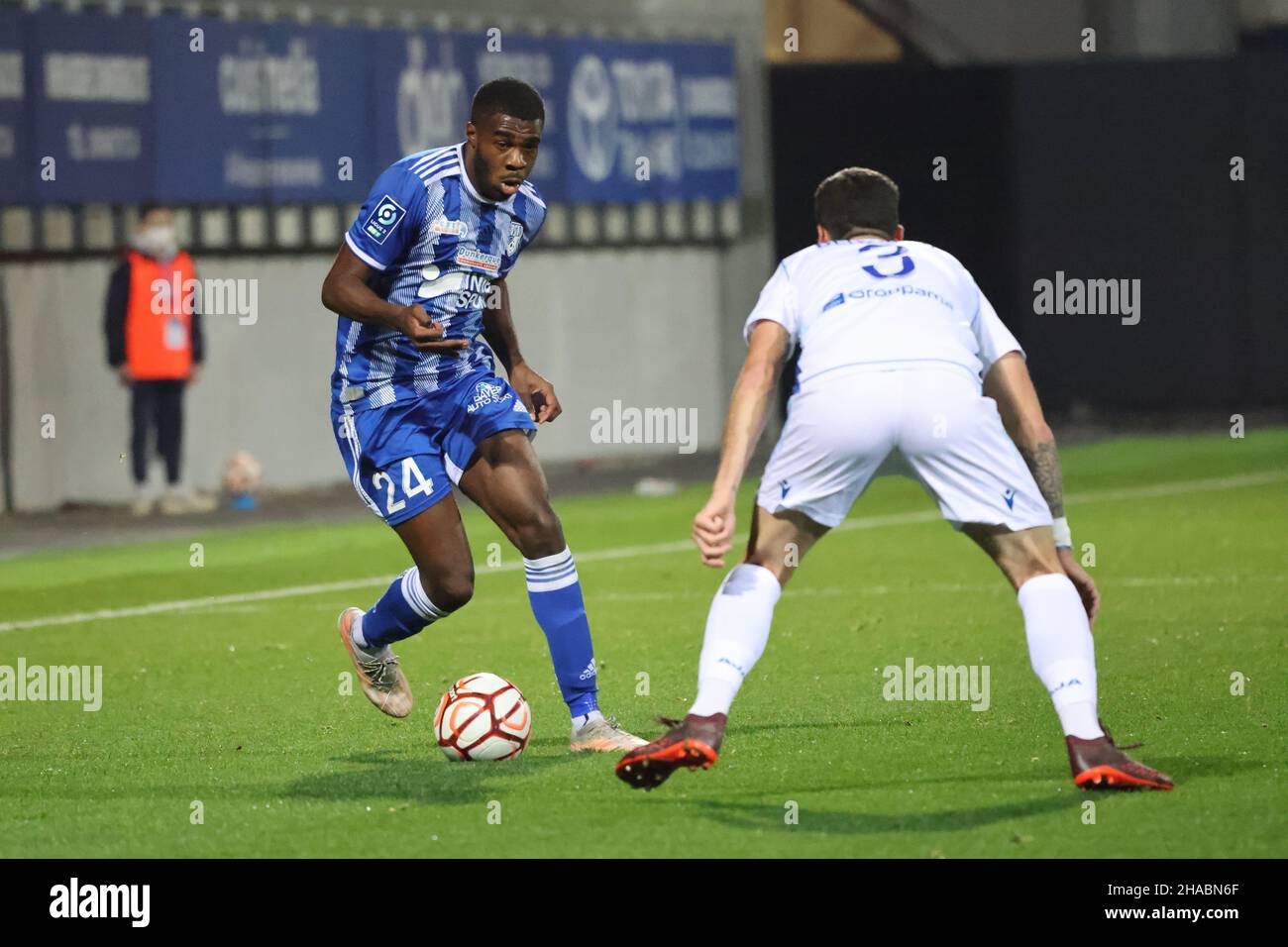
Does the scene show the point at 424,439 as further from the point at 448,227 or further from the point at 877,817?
the point at 877,817

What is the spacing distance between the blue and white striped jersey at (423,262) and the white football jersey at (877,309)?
1.47m

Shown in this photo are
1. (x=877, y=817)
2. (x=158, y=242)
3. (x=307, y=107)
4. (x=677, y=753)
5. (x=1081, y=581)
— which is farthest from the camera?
(x=307, y=107)

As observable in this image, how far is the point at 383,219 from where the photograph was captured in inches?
307

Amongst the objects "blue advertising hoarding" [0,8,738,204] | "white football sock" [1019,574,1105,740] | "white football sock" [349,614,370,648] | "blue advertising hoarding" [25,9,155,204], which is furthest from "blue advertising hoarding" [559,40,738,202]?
"white football sock" [1019,574,1105,740]

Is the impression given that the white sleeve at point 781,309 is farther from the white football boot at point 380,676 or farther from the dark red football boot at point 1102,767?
the white football boot at point 380,676

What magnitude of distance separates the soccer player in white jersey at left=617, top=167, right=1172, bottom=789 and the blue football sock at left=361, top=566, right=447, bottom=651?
1.71 metres

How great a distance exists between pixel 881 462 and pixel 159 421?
11936 mm

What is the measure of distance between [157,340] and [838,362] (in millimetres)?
11752

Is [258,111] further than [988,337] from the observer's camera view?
Yes

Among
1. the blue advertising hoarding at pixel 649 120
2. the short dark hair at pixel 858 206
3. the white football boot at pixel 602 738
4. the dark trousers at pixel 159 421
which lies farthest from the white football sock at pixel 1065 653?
the blue advertising hoarding at pixel 649 120

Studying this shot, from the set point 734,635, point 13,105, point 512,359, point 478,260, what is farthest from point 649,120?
point 734,635

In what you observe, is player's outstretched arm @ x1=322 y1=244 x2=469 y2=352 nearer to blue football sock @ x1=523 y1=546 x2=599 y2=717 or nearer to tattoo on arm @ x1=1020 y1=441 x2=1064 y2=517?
blue football sock @ x1=523 y1=546 x2=599 y2=717

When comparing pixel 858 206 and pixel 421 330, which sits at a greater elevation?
pixel 858 206

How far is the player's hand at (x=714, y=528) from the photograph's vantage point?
249 inches
